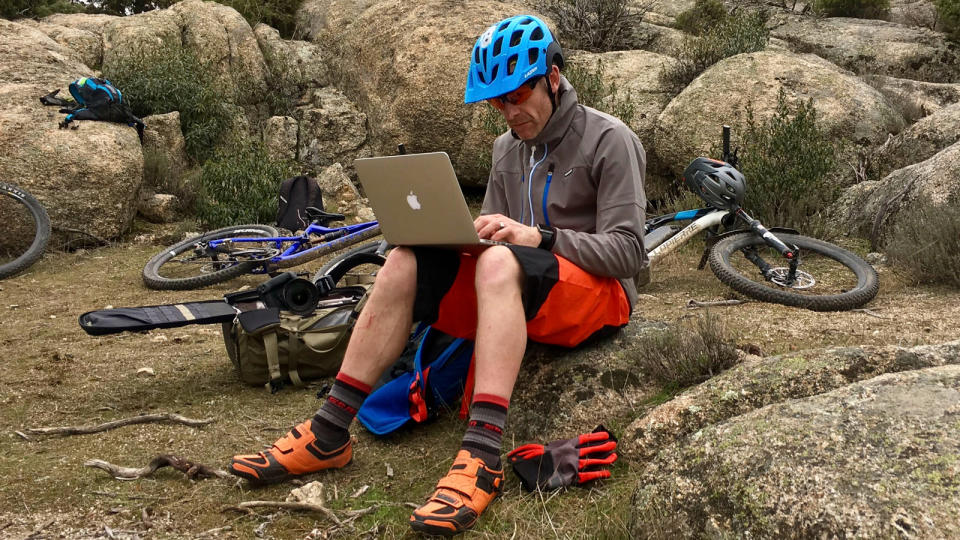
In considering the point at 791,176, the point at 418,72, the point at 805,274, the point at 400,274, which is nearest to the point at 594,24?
the point at 418,72

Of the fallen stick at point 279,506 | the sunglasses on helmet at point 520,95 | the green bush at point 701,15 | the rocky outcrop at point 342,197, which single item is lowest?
the rocky outcrop at point 342,197

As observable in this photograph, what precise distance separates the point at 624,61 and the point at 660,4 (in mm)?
6409

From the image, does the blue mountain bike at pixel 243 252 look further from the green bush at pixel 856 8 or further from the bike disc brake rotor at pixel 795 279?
the green bush at pixel 856 8

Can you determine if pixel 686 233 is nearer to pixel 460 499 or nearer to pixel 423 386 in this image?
pixel 423 386

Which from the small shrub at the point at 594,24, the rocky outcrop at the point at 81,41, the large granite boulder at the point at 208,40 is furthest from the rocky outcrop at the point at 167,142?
the small shrub at the point at 594,24

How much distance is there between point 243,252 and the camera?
6480mm

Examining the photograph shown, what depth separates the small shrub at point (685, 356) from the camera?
117 inches

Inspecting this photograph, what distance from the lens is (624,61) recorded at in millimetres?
9469

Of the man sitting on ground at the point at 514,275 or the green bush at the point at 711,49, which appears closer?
the man sitting on ground at the point at 514,275

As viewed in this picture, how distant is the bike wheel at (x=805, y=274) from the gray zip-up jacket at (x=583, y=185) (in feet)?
6.56

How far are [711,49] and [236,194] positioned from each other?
5733 millimetres

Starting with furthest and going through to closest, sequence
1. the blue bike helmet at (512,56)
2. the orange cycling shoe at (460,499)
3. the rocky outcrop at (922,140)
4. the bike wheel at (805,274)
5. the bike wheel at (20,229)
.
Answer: the rocky outcrop at (922,140) → the bike wheel at (20,229) → the bike wheel at (805,274) → the blue bike helmet at (512,56) → the orange cycling shoe at (460,499)

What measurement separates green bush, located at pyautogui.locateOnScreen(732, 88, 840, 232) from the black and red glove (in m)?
4.25

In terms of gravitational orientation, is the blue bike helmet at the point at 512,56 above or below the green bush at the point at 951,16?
above
